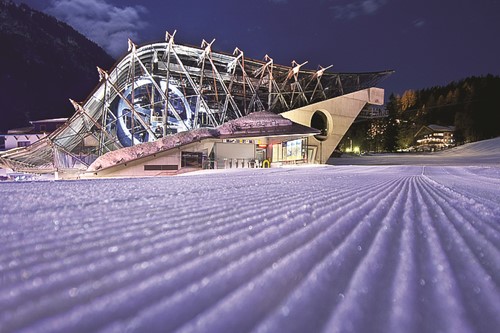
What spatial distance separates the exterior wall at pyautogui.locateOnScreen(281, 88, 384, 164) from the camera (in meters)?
16.0

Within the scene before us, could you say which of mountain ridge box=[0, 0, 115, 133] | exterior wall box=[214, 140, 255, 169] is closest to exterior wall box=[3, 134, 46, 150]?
mountain ridge box=[0, 0, 115, 133]

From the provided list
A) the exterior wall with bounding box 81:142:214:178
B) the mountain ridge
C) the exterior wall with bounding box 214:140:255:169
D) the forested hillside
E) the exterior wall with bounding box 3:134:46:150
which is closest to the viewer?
the exterior wall with bounding box 81:142:214:178

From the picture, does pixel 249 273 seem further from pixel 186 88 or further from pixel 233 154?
pixel 186 88

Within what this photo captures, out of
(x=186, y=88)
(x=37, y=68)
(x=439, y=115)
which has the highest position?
(x=37, y=68)

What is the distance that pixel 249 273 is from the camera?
596 mm

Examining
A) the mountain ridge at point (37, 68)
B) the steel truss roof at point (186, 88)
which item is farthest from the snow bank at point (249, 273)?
the mountain ridge at point (37, 68)

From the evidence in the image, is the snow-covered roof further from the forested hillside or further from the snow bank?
the forested hillside

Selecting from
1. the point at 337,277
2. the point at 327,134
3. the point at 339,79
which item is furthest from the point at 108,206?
the point at 339,79

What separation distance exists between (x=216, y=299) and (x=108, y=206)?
1123 millimetres

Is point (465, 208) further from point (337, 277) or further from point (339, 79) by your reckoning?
point (339, 79)

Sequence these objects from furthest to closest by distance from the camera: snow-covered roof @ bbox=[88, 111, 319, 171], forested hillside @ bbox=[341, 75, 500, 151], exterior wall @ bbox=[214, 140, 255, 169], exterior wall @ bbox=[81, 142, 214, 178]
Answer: forested hillside @ bbox=[341, 75, 500, 151], exterior wall @ bbox=[214, 140, 255, 169], snow-covered roof @ bbox=[88, 111, 319, 171], exterior wall @ bbox=[81, 142, 214, 178]

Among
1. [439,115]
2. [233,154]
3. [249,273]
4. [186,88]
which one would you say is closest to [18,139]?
[186,88]

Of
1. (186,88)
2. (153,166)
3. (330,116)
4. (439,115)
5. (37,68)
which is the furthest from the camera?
(37,68)

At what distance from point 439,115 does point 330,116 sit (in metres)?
49.7
